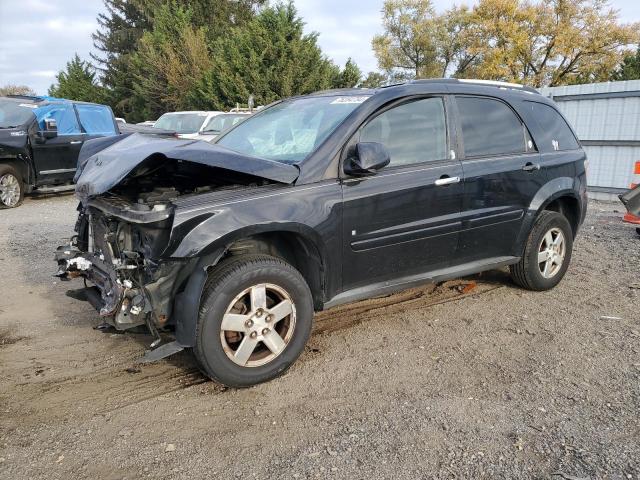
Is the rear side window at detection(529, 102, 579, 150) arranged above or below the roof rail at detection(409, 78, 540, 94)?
below

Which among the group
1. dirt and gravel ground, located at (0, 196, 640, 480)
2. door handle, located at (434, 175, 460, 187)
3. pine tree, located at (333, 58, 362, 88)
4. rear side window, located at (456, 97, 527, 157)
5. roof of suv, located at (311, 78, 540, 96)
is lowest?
dirt and gravel ground, located at (0, 196, 640, 480)

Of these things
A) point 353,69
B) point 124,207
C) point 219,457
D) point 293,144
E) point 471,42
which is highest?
point 471,42

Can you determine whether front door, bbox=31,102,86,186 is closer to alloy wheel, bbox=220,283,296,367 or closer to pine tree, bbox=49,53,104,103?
alloy wheel, bbox=220,283,296,367

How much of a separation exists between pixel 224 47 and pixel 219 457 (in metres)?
29.7

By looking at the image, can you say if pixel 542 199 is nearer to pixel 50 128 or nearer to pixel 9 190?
pixel 50 128

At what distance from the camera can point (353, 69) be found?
28109 millimetres

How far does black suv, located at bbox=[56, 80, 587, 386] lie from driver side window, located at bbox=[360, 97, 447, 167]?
0.01 metres

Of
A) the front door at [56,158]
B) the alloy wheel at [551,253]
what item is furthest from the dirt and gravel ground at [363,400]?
the front door at [56,158]

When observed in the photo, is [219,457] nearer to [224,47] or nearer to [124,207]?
[124,207]

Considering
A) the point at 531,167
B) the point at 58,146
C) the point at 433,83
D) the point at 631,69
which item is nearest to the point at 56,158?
the point at 58,146

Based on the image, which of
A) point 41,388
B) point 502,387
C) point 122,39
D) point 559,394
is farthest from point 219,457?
point 122,39

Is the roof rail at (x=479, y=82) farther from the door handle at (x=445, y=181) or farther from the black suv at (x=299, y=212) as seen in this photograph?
the door handle at (x=445, y=181)

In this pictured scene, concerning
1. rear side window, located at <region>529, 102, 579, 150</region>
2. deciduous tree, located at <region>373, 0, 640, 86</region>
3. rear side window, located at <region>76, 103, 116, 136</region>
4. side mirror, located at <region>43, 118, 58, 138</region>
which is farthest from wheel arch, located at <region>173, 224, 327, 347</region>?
deciduous tree, located at <region>373, 0, 640, 86</region>

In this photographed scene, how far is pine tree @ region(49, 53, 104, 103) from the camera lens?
45062 millimetres
